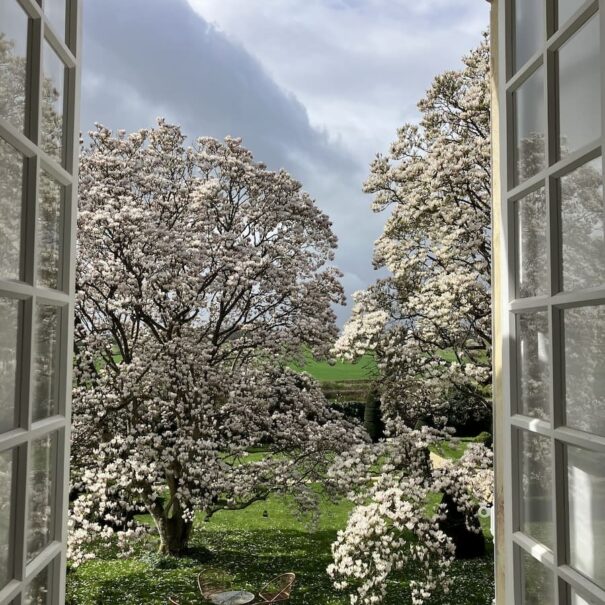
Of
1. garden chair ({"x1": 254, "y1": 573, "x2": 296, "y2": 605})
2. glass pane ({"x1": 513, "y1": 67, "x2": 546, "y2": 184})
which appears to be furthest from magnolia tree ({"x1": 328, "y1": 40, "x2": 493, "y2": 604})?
glass pane ({"x1": 513, "y1": 67, "x2": 546, "y2": 184})

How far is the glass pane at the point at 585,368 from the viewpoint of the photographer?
2.81ft

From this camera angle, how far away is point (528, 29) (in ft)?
3.79

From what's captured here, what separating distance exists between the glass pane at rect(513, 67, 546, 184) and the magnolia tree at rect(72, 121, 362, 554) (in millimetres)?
4065

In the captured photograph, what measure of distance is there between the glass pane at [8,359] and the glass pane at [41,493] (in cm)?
10

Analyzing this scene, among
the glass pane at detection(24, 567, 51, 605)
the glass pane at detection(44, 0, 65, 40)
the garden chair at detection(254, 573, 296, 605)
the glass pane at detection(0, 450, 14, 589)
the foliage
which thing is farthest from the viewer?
the garden chair at detection(254, 573, 296, 605)

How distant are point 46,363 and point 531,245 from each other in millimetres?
876

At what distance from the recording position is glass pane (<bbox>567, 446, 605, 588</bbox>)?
0.86 metres

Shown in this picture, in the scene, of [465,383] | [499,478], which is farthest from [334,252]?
[499,478]

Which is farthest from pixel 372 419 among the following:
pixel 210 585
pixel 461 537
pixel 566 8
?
pixel 566 8

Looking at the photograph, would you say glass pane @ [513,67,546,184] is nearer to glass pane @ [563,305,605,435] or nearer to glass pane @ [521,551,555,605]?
glass pane @ [563,305,605,435]

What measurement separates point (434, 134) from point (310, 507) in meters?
3.33

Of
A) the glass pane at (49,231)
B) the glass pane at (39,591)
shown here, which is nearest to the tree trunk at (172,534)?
the glass pane at (39,591)

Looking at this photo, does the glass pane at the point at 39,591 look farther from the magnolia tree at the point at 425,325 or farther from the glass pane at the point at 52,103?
the magnolia tree at the point at 425,325

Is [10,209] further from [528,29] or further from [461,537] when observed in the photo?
[461,537]
